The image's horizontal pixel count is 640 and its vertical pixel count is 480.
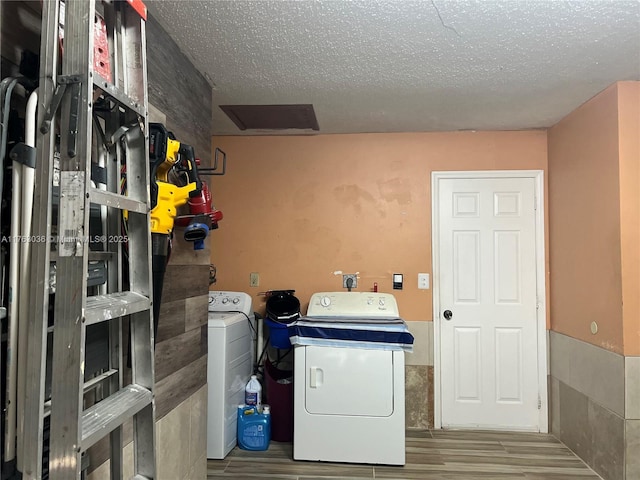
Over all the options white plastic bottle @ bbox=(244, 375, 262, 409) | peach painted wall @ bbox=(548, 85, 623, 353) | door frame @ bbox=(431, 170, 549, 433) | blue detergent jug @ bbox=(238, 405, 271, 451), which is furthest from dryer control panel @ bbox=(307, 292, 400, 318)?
peach painted wall @ bbox=(548, 85, 623, 353)

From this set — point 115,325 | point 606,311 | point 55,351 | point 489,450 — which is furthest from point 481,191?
point 55,351

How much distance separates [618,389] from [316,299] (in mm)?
1867

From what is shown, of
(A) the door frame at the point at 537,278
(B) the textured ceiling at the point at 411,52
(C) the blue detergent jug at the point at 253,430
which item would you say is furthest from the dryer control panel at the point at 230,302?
(A) the door frame at the point at 537,278

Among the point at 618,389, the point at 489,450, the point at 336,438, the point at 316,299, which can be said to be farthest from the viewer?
the point at 316,299

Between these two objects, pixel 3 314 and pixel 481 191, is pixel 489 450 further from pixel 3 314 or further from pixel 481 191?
pixel 3 314

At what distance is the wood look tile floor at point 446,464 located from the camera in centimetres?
249

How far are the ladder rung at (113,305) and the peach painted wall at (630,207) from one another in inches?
96.2

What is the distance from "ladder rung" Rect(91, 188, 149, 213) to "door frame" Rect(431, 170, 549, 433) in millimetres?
2487

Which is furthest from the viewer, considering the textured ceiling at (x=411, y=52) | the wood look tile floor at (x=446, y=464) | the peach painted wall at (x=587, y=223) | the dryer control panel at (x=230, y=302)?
the dryer control panel at (x=230, y=302)

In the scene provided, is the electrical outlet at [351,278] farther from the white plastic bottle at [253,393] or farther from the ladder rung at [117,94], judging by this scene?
the ladder rung at [117,94]

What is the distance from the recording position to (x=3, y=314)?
3.07 feet

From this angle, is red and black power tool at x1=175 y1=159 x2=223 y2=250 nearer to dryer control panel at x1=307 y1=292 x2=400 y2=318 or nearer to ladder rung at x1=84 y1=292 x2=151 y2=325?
ladder rung at x1=84 y1=292 x2=151 y2=325

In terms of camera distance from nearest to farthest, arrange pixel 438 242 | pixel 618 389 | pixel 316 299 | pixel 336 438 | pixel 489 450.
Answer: pixel 618 389, pixel 336 438, pixel 489 450, pixel 316 299, pixel 438 242

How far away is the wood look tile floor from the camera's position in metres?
2.49
